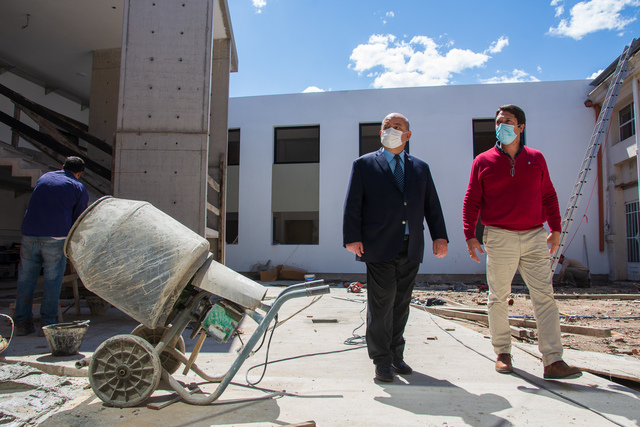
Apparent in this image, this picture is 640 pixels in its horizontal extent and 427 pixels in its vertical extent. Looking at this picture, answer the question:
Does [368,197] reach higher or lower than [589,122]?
lower

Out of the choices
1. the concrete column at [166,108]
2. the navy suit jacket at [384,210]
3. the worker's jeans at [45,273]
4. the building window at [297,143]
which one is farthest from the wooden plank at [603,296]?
the building window at [297,143]

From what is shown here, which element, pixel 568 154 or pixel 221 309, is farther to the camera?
pixel 568 154

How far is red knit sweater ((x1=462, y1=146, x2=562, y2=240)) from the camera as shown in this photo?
8.92 feet

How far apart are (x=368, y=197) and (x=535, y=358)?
1.80 metres

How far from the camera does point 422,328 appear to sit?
4.48m

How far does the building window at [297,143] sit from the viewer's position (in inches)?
555

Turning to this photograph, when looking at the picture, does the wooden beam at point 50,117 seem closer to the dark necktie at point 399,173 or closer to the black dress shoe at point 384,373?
the dark necktie at point 399,173

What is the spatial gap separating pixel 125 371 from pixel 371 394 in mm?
1290

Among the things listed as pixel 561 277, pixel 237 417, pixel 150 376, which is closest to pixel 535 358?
pixel 237 417

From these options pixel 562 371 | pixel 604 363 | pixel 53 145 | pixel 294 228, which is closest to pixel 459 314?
pixel 604 363

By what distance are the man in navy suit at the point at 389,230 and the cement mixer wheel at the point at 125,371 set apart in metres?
1.30

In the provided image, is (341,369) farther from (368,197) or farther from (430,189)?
(430,189)

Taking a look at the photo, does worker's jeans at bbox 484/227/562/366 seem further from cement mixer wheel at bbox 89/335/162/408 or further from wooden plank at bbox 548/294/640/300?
wooden plank at bbox 548/294/640/300

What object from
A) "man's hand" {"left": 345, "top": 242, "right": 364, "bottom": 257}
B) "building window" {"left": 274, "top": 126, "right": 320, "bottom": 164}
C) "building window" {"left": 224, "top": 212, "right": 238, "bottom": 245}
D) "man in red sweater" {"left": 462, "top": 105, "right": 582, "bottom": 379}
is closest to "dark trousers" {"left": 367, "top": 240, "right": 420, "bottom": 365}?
"man's hand" {"left": 345, "top": 242, "right": 364, "bottom": 257}
